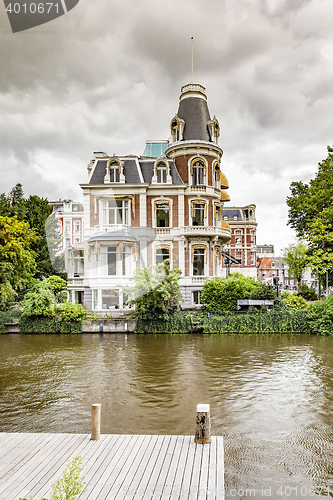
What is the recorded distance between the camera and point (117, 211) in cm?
3112

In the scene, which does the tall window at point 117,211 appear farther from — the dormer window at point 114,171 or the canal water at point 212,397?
the canal water at point 212,397

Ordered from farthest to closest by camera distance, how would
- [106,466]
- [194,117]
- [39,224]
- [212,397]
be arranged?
[39,224], [194,117], [212,397], [106,466]

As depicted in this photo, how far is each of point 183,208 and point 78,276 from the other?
34.5 ft

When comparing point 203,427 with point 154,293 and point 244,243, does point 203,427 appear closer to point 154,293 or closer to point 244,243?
point 154,293

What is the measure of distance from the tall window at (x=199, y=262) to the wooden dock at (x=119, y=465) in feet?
79.1

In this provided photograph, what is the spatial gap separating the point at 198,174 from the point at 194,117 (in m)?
5.26

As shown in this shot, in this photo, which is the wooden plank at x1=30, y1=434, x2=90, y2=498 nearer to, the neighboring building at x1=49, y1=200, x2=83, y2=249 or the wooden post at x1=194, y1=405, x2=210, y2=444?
the wooden post at x1=194, y1=405, x2=210, y2=444

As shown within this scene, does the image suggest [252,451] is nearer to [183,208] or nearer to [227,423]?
[227,423]

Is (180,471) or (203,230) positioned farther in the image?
(203,230)

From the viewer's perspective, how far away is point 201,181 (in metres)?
32.4

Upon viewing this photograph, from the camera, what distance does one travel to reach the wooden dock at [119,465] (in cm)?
597

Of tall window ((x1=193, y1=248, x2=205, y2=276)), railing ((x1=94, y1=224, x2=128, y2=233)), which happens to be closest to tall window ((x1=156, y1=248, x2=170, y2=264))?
tall window ((x1=193, y1=248, x2=205, y2=276))

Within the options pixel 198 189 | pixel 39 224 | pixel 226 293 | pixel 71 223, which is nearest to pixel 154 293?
pixel 226 293

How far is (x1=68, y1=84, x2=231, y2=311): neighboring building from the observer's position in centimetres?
2967
